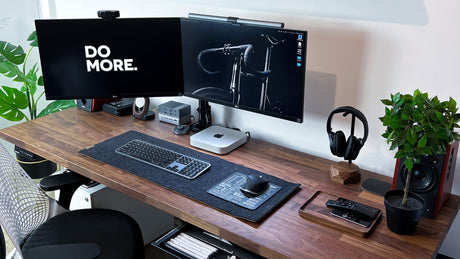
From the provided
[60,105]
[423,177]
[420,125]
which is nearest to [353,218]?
[423,177]

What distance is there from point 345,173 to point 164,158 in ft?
2.35

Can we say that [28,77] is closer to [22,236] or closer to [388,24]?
[22,236]

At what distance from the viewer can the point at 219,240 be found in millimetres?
1708

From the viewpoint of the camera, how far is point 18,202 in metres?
1.78

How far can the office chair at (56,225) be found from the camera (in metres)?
1.71

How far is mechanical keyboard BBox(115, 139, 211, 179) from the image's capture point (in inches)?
72.7

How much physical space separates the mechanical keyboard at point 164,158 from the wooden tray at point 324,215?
0.44 metres

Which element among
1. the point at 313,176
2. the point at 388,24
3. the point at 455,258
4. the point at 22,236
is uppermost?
the point at 388,24

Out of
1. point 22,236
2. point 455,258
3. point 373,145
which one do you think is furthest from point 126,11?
point 455,258

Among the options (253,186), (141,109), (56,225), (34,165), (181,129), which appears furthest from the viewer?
(34,165)

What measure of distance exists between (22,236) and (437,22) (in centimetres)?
170

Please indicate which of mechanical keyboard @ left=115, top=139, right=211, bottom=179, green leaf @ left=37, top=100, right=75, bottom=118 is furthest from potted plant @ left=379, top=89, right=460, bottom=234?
green leaf @ left=37, top=100, right=75, bottom=118

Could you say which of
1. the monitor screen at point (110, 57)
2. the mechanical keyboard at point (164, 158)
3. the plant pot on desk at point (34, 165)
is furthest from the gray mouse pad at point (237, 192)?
the plant pot on desk at point (34, 165)

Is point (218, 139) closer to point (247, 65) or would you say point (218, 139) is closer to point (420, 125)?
point (247, 65)
